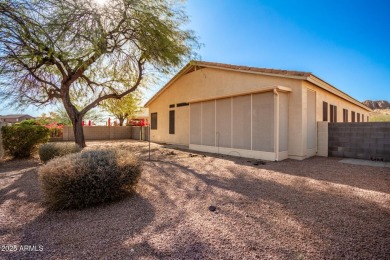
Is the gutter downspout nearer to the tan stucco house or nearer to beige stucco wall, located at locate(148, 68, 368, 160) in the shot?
the tan stucco house

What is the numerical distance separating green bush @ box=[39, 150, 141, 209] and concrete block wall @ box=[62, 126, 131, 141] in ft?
57.0

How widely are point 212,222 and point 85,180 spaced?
2050 mm

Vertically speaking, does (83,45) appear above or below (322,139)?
above

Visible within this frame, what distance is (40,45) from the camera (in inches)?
242

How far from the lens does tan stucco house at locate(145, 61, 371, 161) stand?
718cm

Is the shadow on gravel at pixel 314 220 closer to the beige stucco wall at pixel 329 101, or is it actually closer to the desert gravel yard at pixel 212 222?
the desert gravel yard at pixel 212 222

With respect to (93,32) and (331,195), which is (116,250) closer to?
(331,195)

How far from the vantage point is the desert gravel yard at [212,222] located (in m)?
2.01

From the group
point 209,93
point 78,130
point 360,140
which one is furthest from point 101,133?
point 360,140

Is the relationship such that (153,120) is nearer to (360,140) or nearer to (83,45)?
(83,45)

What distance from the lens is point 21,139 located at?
311 inches

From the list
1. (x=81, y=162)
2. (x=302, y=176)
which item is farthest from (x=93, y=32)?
(x=302, y=176)

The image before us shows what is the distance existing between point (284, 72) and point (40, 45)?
8.22m

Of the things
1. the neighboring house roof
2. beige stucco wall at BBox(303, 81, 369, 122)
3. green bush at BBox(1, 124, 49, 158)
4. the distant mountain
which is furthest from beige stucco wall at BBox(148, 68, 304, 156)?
the distant mountain
